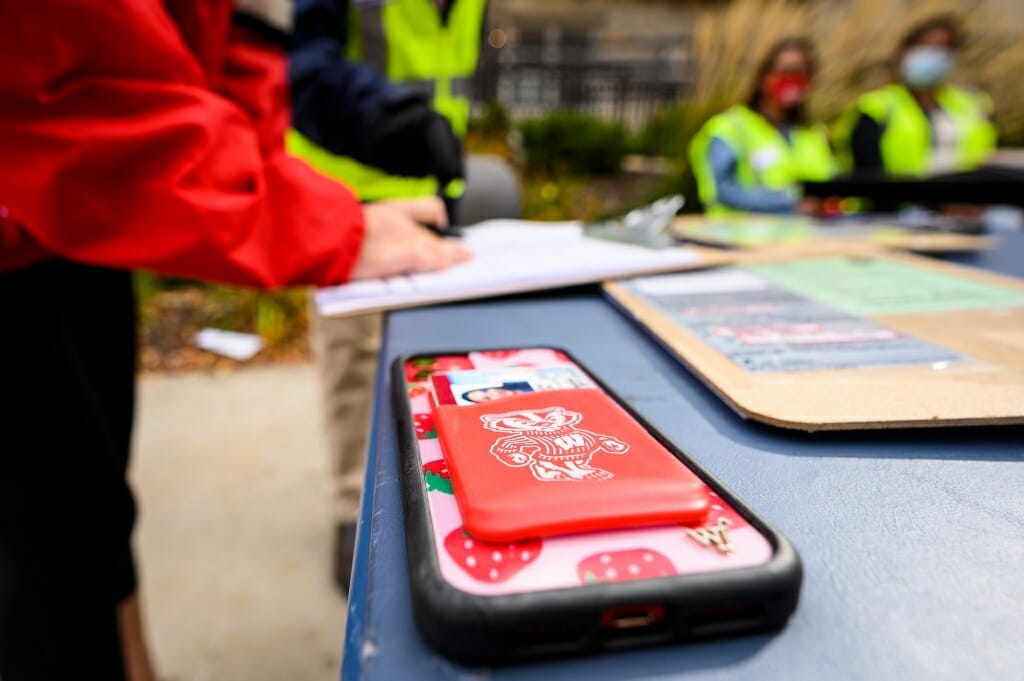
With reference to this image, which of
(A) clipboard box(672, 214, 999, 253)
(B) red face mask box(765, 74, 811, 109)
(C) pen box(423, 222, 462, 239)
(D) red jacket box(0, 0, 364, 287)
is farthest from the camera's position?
(B) red face mask box(765, 74, 811, 109)

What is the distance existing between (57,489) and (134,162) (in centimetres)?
39

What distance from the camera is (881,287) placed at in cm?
68

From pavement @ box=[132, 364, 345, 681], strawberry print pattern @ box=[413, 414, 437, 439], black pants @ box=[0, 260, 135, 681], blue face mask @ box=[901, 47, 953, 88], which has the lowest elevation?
pavement @ box=[132, 364, 345, 681]

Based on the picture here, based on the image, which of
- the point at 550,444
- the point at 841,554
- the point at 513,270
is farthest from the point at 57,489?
the point at 841,554

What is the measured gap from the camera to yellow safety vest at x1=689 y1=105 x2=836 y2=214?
275 centimetres

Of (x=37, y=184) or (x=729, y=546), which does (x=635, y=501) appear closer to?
(x=729, y=546)

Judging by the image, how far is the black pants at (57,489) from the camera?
0.65 m

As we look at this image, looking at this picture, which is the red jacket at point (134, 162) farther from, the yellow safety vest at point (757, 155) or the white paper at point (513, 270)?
the yellow safety vest at point (757, 155)

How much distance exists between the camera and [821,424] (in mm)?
Answer: 367

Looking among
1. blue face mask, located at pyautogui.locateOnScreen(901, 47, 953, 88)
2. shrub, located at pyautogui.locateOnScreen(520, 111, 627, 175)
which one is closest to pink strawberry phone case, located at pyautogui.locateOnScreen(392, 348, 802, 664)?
blue face mask, located at pyautogui.locateOnScreen(901, 47, 953, 88)

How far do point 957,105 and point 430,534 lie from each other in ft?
13.3

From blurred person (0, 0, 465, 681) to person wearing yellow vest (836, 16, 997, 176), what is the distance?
9.91ft

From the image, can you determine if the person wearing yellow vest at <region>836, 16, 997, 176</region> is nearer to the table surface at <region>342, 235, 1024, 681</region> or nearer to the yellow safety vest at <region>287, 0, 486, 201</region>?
the yellow safety vest at <region>287, 0, 486, 201</region>

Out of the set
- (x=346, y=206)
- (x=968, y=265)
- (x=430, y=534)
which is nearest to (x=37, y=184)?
(x=346, y=206)
